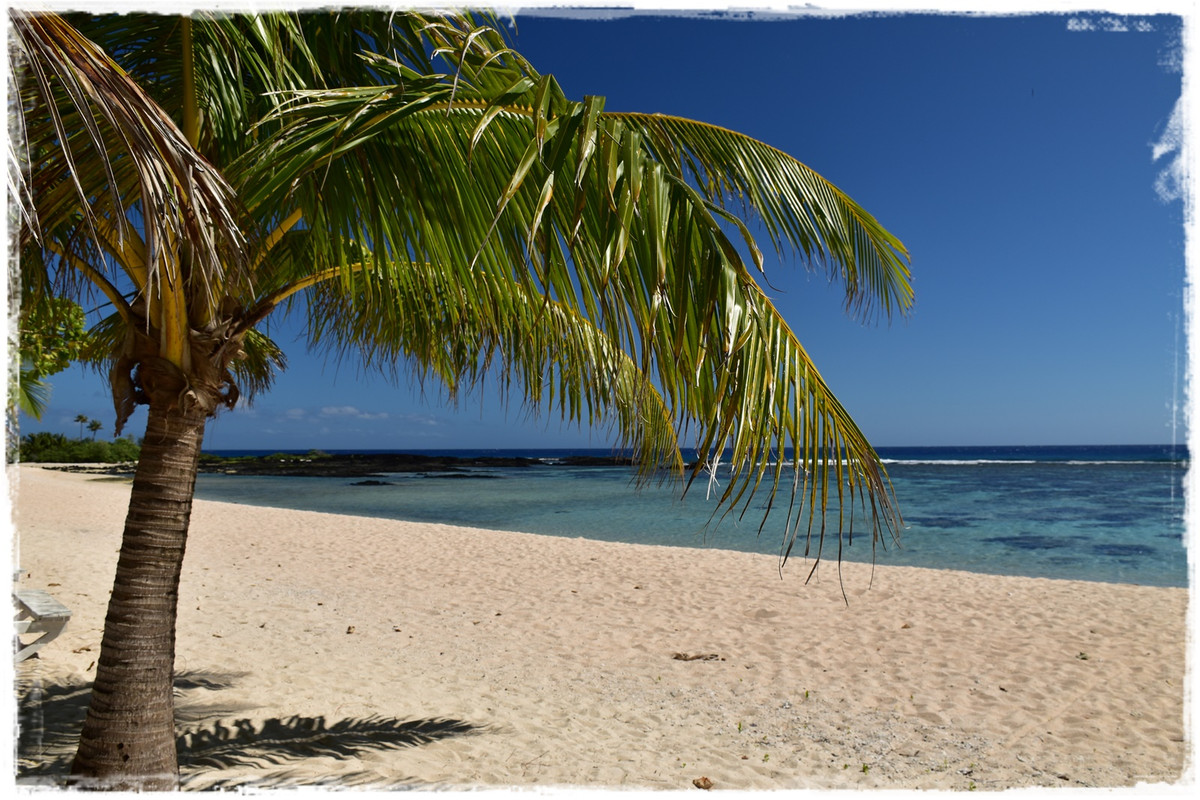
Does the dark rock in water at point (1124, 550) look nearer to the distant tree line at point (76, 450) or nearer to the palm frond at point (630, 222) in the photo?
the palm frond at point (630, 222)

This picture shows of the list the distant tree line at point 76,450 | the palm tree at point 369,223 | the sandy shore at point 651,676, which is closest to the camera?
the palm tree at point 369,223

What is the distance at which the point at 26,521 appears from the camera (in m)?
13.7

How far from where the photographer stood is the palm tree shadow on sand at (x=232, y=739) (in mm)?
3486

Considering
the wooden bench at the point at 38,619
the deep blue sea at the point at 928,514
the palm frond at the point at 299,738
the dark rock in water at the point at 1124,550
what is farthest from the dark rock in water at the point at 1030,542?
the wooden bench at the point at 38,619

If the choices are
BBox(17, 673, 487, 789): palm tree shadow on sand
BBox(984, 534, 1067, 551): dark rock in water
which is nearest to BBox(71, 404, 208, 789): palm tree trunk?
BBox(17, 673, 487, 789): palm tree shadow on sand

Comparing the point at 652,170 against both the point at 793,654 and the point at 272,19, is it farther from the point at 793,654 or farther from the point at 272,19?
the point at 793,654

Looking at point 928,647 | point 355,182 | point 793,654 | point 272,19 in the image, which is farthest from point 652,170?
point 928,647

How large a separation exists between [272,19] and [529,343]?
188cm

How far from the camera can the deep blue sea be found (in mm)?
14438

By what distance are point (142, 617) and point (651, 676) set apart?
3.49 meters

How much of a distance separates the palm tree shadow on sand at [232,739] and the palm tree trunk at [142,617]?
31 cm

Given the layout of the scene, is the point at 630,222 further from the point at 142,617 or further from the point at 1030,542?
the point at 1030,542

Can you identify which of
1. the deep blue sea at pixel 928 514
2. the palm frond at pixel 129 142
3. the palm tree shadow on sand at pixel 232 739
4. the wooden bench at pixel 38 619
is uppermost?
the palm frond at pixel 129 142

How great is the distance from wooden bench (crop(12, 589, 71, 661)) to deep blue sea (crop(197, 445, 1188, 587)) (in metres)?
3.38
